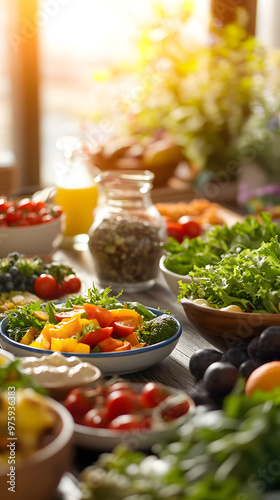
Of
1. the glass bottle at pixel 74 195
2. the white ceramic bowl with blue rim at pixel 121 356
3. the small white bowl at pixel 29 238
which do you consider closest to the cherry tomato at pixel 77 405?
the white ceramic bowl with blue rim at pixel 121 356

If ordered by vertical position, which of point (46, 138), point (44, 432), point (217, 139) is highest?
point (44, 432)

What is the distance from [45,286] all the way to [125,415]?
3.12 feet

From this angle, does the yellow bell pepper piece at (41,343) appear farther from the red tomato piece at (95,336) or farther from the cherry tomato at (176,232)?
the cherry tomato at (176,232)

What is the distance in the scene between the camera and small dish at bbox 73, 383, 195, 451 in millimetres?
925

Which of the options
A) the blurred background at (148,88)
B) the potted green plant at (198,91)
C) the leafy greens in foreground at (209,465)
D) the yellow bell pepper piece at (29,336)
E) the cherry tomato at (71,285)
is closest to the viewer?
the leafy greens in foreground at (209,465)

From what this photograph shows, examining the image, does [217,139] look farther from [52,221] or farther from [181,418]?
[181,418]

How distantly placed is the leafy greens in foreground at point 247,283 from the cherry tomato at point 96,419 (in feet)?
1.72

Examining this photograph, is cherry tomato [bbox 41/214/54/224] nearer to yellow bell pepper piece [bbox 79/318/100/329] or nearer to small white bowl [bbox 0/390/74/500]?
yellow bell pepper piece [bbox 79/318/100/329]

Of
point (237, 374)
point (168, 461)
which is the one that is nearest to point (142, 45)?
point (237, 374)

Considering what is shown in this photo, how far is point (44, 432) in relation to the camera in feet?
2.77

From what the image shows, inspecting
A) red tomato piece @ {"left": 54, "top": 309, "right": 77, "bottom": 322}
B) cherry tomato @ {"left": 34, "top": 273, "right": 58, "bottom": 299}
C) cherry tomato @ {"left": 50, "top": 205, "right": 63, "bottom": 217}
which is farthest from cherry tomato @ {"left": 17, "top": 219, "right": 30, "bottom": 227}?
red tomato piece @ {"left": 54, "top": 309, "right": 77, "bottom": 322}

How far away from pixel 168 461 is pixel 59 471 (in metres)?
0.14

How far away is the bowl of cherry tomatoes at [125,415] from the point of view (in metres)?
0.93

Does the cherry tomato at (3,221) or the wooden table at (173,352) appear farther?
the cherry tomato at (3,221)
